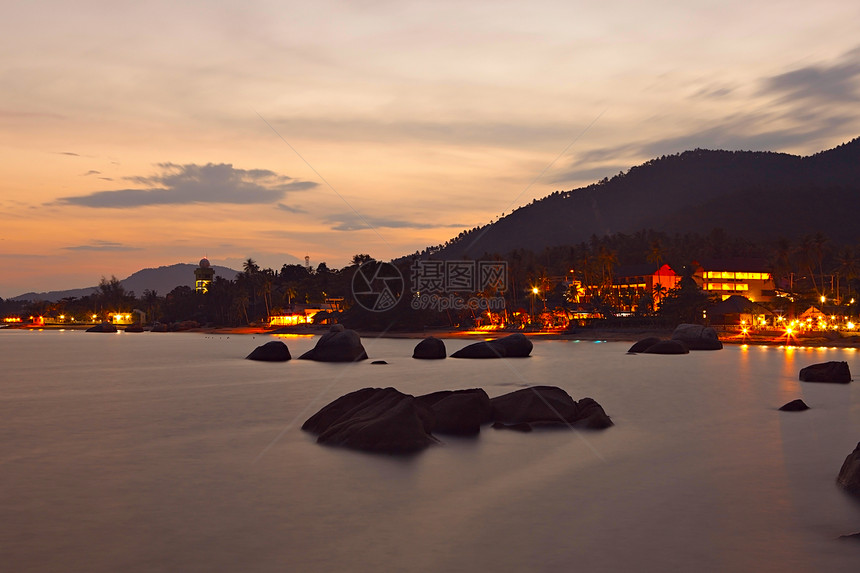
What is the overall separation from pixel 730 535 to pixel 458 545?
4.80 meters

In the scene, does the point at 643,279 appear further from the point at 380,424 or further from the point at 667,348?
the point at 380,424

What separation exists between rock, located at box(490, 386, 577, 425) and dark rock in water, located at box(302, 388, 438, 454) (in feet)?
10.7

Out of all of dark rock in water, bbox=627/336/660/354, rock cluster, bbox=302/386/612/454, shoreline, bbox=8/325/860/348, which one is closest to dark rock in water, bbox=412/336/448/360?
dark rock in water, bbox=627/336/660/354

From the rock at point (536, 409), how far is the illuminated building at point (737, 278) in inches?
6006

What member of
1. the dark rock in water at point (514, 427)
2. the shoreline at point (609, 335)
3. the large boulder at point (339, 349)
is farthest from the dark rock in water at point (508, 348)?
the dark rock in water at point (514, 427)

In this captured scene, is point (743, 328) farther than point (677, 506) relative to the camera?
Yes

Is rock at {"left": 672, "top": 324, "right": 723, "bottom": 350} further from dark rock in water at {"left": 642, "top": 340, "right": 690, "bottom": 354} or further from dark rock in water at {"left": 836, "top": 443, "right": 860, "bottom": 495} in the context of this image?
dark rock in water at {"left": 836, "top": 443, "right": 860, "bottom": 495}

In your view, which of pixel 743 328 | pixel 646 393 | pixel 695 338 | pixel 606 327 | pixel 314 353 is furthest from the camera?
pixel 606 327

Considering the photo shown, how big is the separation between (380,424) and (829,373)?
115 feet

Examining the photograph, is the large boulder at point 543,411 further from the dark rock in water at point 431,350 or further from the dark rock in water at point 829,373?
the dark rock in water at point 431,350

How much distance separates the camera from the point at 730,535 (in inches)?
515

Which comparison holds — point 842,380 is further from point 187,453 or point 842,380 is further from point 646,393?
point 187,453

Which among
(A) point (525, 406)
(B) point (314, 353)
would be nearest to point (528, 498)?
(A) point (525, 406)

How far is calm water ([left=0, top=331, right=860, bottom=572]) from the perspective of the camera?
12172mm
